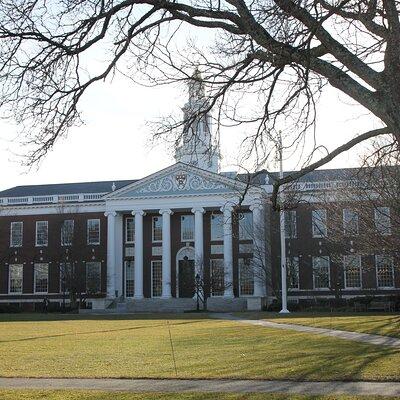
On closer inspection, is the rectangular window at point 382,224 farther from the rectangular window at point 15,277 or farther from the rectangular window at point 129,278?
the rectangular window at point 15,277

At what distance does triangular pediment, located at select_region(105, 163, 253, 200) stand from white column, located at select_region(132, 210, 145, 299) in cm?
214

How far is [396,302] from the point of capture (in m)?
49.8

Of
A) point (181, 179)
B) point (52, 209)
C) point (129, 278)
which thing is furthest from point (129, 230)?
point (52, 209)

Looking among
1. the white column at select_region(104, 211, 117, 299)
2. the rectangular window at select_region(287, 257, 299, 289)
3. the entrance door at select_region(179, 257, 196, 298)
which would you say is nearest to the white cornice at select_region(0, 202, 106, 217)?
the white column at select_region(104, 211, 117, 299)

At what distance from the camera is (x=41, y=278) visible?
6850 centimetres

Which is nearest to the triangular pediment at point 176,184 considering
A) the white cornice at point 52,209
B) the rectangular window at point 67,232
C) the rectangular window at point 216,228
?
the rectangular window at point 216,228

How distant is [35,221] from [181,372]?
2335 inches

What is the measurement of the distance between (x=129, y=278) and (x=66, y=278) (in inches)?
263

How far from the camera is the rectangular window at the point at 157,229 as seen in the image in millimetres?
67062

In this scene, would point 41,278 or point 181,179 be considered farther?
point 41,278

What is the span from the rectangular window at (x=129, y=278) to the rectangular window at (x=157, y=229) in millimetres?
3527

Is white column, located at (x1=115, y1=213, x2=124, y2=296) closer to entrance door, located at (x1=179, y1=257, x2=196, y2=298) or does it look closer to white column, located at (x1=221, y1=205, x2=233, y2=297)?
entrance door, located at (x1=179, y1=257, x2=196, y2=298)

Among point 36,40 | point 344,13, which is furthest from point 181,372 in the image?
point 344,13

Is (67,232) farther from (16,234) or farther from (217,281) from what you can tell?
(217,281)
